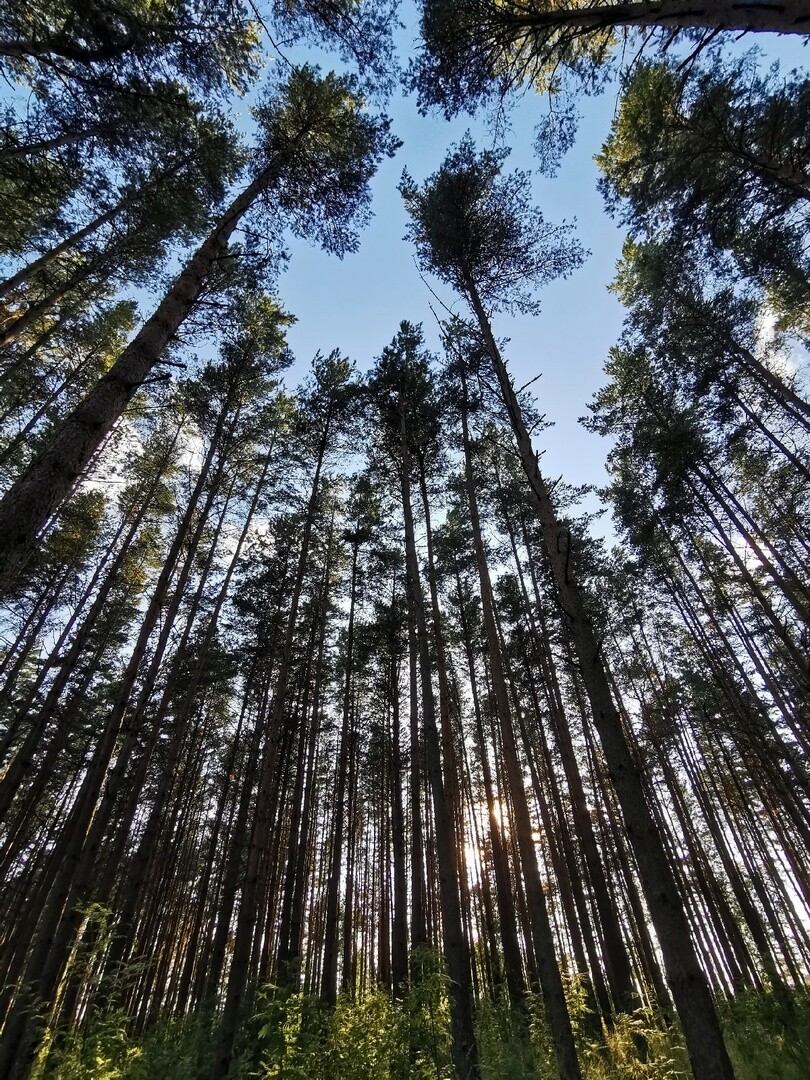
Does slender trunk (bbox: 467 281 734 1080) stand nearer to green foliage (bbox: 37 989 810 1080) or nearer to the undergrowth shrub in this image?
green foliage (bbox: 37 989 810 1080)

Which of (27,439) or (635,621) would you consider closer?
(27,439)

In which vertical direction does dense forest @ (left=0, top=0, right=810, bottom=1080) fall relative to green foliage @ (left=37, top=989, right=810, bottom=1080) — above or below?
above

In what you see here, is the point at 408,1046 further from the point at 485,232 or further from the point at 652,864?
the point at 485,232

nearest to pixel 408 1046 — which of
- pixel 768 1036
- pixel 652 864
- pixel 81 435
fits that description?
pixel 652 864

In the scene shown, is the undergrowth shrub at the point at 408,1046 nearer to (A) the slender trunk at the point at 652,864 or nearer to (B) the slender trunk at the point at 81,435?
(A) the slender trunk at the point at 652,864

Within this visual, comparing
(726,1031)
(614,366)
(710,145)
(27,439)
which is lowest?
(726,1031)

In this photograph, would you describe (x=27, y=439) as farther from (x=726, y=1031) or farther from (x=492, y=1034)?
(x=726, y=1031)

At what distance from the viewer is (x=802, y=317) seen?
14469 mm

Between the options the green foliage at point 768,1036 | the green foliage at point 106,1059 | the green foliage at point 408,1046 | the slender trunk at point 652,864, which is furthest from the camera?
the green foliage at point 768,1036

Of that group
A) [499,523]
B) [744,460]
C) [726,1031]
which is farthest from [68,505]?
[744,460]

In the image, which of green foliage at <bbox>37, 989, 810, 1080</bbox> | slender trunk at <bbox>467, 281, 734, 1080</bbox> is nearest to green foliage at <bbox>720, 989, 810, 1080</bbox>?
green foliage at <bbox>37, 989, 810, 1080</bbox>

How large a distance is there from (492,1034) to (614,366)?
65.7 feet

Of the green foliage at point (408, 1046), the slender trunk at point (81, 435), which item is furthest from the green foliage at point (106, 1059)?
the slender trunk at point (81, 435)

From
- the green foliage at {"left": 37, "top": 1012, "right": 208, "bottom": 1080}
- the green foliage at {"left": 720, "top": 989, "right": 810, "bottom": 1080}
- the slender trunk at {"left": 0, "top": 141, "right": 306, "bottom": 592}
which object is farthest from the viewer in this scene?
the green foliage at {"left": 720, "top": 989, "right": 810, "bottom": 1080}
